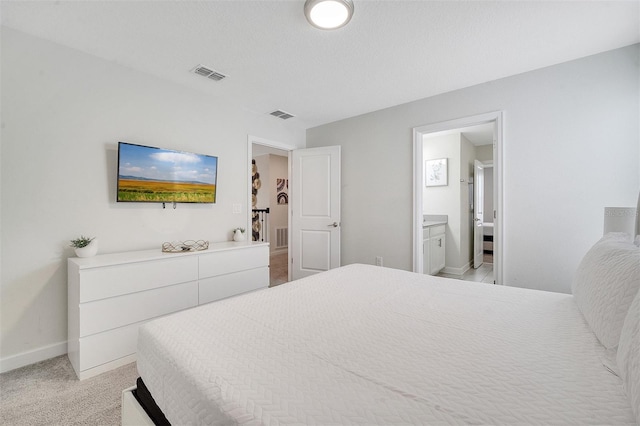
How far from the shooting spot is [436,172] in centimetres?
485

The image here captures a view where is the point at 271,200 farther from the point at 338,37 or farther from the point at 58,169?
the point at 338,37

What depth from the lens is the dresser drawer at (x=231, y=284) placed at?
2.54 m

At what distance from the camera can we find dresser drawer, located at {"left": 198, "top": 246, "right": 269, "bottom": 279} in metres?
2.54

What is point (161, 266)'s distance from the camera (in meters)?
2.23

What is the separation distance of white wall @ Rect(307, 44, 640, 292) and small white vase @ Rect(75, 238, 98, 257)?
129 inches

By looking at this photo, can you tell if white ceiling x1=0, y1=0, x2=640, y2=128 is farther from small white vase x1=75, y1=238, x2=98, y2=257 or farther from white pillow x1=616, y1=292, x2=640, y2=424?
white pillow x1=616, y1=292, x2=640, y2=424

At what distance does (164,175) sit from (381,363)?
2.66 m

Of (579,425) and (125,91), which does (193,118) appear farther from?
(579,425)

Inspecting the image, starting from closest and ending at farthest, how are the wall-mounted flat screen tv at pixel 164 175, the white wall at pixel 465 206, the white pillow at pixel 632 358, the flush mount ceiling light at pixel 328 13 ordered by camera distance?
the white pillow at pixel 632 358
the flush mount ceiling light at pixel 328 13
the wall-mounted flat screen tv at pixel 164 175
the white wall at pixel 465 206

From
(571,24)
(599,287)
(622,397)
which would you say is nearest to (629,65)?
(571,24)

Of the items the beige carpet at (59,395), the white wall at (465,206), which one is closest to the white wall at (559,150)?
the white wall at (465,206)

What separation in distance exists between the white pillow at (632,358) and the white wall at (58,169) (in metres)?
3.12

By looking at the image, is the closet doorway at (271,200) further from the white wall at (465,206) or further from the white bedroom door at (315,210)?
the white wall at (465,206)

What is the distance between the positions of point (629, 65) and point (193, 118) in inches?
160
